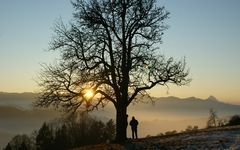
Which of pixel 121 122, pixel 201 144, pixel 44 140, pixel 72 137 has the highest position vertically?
pixel 72 137

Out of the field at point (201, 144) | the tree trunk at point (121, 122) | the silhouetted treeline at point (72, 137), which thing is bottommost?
the field at point (201, 144)

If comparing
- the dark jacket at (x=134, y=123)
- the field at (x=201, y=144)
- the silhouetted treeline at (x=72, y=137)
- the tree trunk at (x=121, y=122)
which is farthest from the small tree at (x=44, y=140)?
the field at (x=201, y=144)

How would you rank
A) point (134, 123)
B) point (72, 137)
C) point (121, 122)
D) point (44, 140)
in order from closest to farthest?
point (121, 122)
point (134, 123)
point (44, 140)
point (72, 137)

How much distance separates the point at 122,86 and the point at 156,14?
8240mm

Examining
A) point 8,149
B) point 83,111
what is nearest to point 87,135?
point 8,149

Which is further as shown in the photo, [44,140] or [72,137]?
[72,137]

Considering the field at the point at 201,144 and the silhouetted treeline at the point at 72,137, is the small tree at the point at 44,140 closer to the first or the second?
the silhouetted treeline at the point at 72,137

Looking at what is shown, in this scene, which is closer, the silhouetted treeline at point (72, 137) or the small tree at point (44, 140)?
the silhouetted treeline at point (72, 137)

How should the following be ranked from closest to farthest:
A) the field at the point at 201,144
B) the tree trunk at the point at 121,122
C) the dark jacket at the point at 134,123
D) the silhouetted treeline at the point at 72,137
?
the field at the point at 201,144 → the tree trunk at the point at 121,122 → the dark jacket at the point at 134,123 → the silhouetted treeline at the point at 72,137

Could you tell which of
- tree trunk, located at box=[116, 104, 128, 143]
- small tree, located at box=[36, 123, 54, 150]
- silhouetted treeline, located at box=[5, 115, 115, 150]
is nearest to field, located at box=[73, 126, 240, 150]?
tree trunk, located at box=[116, 104, 128, 143]

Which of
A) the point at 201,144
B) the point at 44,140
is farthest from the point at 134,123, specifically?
the point at 44,140

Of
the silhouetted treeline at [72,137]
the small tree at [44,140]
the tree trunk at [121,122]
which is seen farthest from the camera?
the small tree at [44,140]

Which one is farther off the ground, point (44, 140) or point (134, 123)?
point (44, 140)

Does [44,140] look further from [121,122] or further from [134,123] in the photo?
[121,122]
